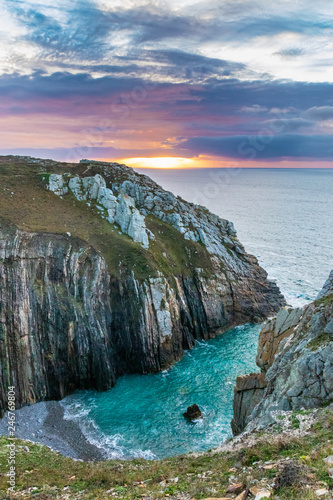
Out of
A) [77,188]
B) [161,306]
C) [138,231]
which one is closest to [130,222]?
[138,231]

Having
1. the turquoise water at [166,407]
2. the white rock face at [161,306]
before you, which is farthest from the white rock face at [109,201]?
the turquoise water at [166,407]

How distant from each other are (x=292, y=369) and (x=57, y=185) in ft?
218

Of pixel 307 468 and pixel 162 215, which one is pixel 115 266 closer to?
pixel 162 215

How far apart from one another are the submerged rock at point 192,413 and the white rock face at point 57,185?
174 feet

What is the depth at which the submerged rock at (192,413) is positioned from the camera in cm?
4497

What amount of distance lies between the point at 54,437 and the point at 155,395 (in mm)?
15342

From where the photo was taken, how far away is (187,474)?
19.9 m

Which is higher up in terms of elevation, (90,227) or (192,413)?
(90,227)

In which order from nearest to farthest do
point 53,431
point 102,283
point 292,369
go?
1. point 292,369
2. point 53,431
3. point 102,283

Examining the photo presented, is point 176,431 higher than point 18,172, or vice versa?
point 18,172

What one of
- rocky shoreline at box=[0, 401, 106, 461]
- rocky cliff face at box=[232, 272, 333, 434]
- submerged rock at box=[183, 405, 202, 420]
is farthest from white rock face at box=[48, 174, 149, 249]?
rocky cliff face at box=[232, 272, 333, 434]

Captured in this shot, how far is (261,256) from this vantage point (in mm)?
110438

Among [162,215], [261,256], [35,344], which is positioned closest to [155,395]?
[35,344]

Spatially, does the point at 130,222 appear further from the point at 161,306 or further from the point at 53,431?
the point at 53,431
